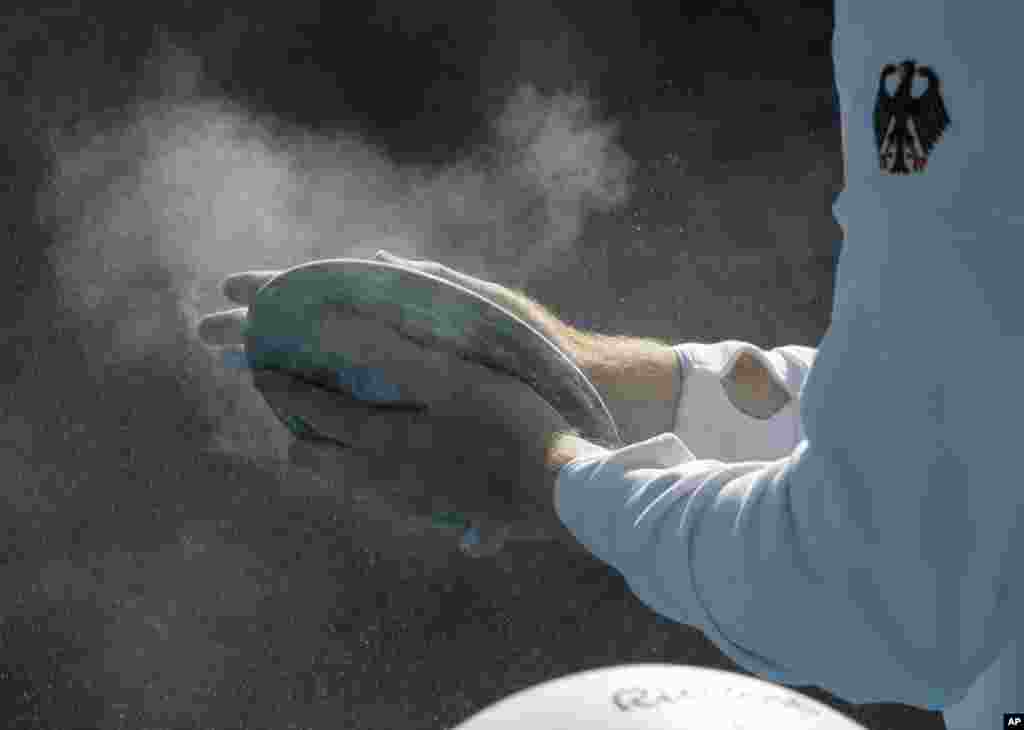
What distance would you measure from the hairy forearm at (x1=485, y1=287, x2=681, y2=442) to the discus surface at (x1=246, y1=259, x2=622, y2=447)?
0.11m

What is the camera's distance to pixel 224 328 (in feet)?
2.78

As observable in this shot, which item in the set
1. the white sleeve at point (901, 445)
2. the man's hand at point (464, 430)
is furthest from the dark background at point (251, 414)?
the white sleeve at point (901, 445)

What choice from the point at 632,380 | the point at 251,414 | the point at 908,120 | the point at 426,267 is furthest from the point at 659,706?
the point at 251,414

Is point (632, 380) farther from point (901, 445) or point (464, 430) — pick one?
point (901, 445)

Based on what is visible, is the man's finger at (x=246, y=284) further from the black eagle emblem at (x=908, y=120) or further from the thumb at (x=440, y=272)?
the black eagle emblem at (x=908, y=120)

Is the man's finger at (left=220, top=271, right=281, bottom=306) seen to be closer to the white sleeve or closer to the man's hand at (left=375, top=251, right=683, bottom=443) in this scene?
the man's hand at (left=375, top=251, right=683, bottom=443)

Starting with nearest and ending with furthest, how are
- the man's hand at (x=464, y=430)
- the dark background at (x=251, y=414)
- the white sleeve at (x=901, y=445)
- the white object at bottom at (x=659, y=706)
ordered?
the white sleeve at (x=901, y=445)
the man's hand at (x=464, y=430)
the white object at bottom at (x=659, y=706)
the dark background at (x=251, y=414)

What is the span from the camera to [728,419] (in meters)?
0.90

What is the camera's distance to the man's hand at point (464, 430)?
2.40 feet

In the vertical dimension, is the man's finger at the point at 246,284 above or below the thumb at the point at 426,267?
below

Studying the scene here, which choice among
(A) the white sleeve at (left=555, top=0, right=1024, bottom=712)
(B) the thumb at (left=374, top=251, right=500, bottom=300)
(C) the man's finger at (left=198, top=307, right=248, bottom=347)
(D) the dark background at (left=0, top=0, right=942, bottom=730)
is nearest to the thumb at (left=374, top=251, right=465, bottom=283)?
(B) the thumb at (left=374, top=251, right=500, bottom=300)

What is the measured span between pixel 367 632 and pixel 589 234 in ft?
2.65

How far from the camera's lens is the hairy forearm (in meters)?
0.92

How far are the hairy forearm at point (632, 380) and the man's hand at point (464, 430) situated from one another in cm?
15
